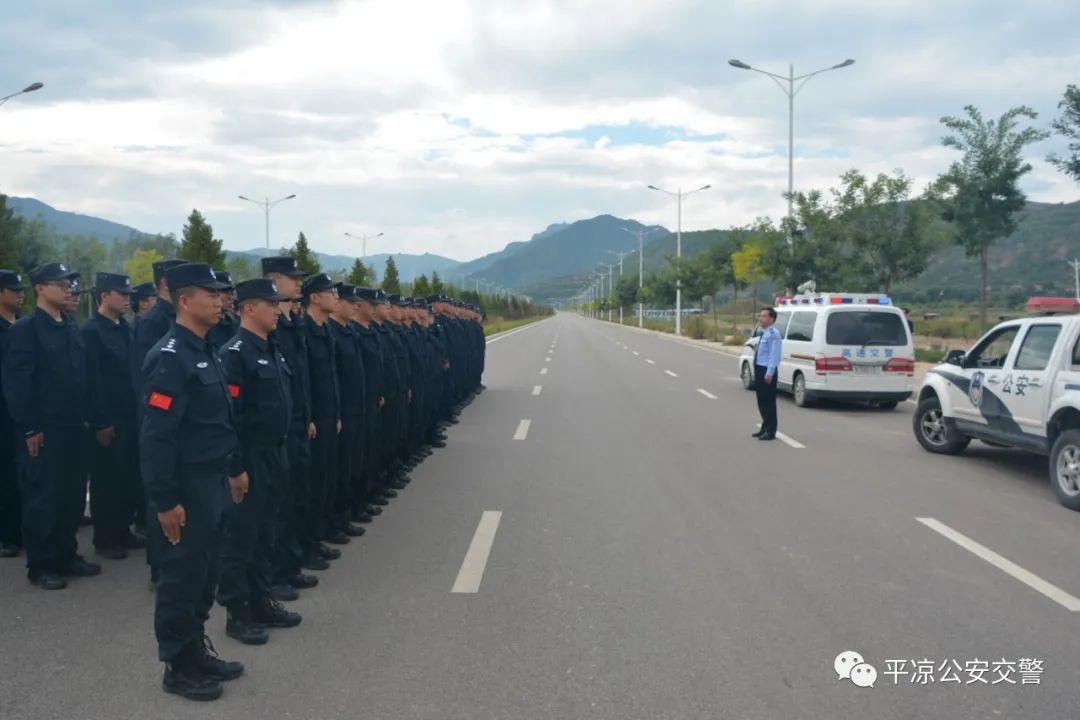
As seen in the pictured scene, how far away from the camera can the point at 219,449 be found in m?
4.08

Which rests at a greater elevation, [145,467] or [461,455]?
[145,467]

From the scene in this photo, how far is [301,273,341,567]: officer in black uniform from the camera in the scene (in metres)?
6.09

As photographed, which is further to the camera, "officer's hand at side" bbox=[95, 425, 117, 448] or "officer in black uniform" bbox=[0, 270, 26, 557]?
"officer in black uniform" bbox=[0, 270, 26, 557]

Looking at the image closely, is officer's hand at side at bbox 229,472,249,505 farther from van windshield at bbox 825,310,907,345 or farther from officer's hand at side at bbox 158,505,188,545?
van windshield at bbox 825,310,907,345

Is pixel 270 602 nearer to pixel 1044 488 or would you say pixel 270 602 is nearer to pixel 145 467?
pixel 145 467

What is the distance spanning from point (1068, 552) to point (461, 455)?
Answer: 6262 mm

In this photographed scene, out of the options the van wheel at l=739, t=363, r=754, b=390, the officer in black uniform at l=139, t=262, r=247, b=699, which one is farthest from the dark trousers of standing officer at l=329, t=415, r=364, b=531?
the van wheel at l=739, t=363, r=754, b=390

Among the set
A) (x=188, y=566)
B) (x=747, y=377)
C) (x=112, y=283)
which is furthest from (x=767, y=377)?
(x=188, y=566)

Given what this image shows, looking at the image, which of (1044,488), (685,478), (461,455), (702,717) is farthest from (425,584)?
(1044,488)

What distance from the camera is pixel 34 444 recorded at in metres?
5.62

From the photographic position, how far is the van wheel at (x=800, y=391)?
15.4 metres

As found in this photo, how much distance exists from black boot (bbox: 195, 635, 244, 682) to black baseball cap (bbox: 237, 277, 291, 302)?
5.82 feet

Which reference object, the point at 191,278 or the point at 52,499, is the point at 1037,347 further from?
the point at 52,499

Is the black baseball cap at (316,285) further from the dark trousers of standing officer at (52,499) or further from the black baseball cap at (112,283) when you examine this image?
the dark trousers of standing officer at (52,499)
